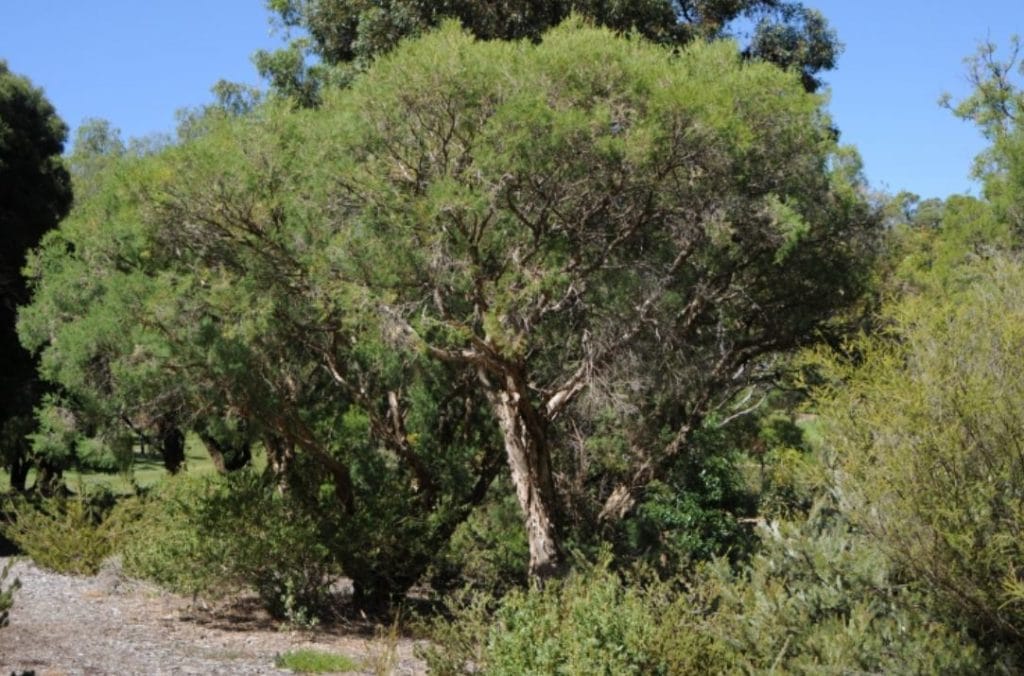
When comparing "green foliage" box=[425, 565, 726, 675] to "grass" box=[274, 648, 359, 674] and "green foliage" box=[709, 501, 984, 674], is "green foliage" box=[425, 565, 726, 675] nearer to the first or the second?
"green foliage" box=[709, 501, 984, 674]

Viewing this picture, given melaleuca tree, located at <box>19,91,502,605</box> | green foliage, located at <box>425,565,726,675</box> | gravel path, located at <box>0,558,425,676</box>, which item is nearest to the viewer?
green foliage, located at <box>425,565,726,675</box>

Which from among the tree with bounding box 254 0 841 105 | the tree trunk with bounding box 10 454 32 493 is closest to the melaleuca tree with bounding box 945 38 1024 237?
the tree with bounding box 254 0 841 105

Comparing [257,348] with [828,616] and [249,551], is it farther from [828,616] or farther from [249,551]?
[828,616]

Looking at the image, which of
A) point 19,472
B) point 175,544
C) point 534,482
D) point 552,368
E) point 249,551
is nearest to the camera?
point 249,551

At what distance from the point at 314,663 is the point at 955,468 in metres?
6.01

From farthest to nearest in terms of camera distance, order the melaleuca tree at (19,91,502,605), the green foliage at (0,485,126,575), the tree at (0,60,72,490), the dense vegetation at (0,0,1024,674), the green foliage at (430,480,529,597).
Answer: the tree at (0,60,72,490) → the green foliage at (0,485,126,575) → the green foliage at (430,480,529,597) → the melaleuca tree at (19,91,502,605) → the dense vegetation at (0,0,1024,674)

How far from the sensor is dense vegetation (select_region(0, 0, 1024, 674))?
6961 millimetres

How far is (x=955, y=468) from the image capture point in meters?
6.58

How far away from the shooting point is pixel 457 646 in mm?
8703

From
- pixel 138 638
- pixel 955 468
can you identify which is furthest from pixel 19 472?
pixel 955 468

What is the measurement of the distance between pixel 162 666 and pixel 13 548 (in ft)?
32.9

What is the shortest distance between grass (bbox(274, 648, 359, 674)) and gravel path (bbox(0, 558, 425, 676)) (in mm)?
119

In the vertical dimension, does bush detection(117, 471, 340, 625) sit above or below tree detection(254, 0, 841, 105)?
below

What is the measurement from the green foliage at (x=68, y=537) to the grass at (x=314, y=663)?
18.7 feet
